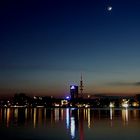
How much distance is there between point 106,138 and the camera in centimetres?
5181

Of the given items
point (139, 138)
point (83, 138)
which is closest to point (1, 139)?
point (83, 138)

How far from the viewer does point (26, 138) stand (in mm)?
49125

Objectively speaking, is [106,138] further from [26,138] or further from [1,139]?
[1,139]

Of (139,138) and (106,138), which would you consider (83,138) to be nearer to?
(106,138)

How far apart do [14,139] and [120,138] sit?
57.0ft

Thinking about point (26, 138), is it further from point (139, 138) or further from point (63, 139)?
point (139, 138)

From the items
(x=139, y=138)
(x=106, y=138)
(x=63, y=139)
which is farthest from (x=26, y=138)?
(x=139, y=138)

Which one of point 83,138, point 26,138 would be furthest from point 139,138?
point 26,138

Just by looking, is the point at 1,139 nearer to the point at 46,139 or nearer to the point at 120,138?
the point at 46,139

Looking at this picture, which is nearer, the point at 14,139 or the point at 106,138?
the point at 14,139

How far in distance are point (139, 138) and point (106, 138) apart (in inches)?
214

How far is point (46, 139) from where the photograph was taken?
162 feet

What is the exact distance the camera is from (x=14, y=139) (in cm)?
4812

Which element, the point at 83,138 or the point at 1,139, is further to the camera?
the point at 83,138
